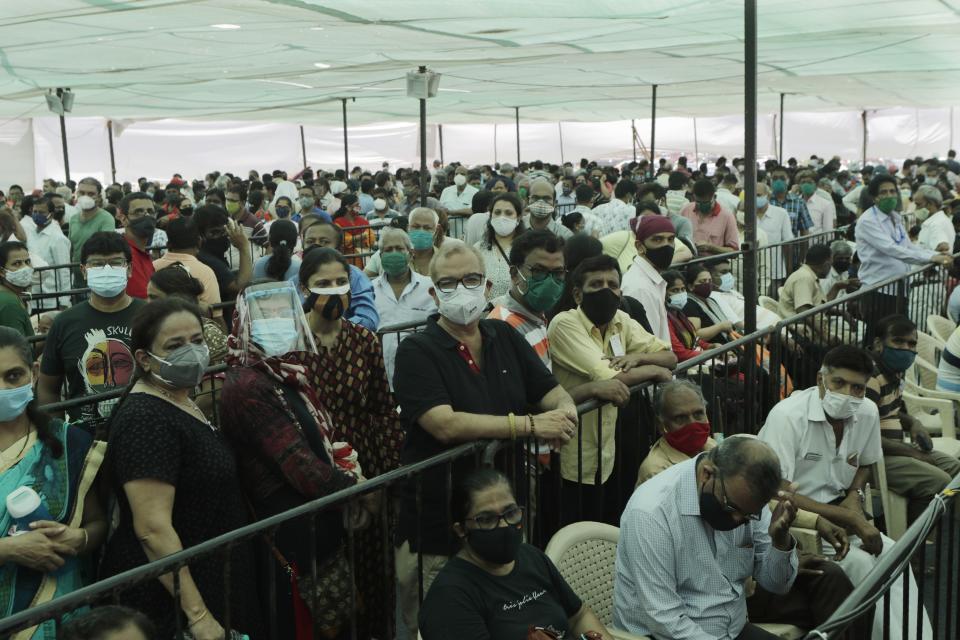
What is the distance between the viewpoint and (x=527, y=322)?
4887mm

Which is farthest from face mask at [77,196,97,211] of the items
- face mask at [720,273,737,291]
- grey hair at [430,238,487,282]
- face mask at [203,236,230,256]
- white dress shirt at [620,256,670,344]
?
grey hair at [430,238,487,282]

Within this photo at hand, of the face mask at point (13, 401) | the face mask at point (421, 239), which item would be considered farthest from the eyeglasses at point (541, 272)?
the face mask at point (421, 239)

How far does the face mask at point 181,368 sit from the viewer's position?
3570 mm

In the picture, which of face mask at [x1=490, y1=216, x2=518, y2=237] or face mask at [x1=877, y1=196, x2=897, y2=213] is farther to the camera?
face mask at [x1=877, y1=196, x2=897, y2=213]

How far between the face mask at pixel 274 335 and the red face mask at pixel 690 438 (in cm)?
186

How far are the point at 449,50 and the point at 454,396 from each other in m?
8.06

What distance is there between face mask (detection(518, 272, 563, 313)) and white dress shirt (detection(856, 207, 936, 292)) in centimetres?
621

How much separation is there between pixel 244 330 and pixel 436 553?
118 cm

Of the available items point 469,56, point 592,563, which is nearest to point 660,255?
point 592,563

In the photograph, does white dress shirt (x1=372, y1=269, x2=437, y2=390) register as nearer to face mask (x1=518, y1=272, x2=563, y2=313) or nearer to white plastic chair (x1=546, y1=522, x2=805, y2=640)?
face mask (x1=518, y1=272, x2=563, y2=313)

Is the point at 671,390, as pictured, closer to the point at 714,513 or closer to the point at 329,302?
the point at 714,513

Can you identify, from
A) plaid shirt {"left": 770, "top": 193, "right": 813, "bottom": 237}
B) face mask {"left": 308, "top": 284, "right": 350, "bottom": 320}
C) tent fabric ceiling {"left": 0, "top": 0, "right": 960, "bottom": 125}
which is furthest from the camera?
plaid shirt {"left": 770, "top": 193, "right": 813, "bottom": 237}

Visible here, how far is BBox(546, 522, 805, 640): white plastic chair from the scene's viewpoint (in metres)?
4.20

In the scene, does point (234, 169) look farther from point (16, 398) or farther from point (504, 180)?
point (16, 398)
